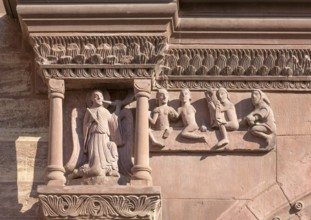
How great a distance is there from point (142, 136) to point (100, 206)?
0.81 metres

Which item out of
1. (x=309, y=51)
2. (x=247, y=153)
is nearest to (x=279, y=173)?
(x=247, y=153)

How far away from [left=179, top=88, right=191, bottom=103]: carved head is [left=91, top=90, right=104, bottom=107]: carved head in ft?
2.65

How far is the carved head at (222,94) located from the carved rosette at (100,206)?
52.8 inches

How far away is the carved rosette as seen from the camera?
13172 mm

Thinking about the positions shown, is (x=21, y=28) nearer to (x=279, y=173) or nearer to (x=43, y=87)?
(x=43, y=87)

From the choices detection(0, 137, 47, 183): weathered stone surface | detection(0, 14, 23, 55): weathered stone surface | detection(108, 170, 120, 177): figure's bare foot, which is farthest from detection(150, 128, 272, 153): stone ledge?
detection(0, 14, 23, 55): weathered stone surface

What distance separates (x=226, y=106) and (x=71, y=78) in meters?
1.59

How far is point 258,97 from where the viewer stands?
548 inches

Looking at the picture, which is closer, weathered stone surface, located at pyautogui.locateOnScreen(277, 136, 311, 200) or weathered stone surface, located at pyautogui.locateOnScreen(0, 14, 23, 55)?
weathered stone surface, located at pyautogui.locateOnScreen(277, 136, 311, 200)

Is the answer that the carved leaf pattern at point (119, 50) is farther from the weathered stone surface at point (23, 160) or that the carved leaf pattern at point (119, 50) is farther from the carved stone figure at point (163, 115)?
the weathered stone surface at point (23, 160)

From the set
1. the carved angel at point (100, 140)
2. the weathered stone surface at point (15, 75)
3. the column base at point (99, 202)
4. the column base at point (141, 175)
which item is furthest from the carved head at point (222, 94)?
the weathered stone surface at point (15, 75)

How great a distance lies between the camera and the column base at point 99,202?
13.2 m

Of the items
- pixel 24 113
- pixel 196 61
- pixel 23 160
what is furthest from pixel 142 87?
pixel 23 160

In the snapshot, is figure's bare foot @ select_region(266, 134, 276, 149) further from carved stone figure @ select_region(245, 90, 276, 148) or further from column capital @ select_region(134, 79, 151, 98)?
column capital @ select_region(134, 79, 151, 98)
